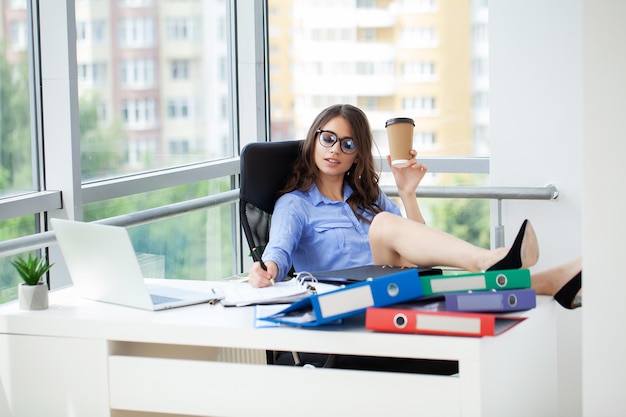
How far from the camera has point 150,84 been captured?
4367 millimetres

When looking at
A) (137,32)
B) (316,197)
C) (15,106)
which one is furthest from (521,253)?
(137,32)

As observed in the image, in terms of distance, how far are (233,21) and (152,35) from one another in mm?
928

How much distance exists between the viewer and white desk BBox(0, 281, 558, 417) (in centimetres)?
197

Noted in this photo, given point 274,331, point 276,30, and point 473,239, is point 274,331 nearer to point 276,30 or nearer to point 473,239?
point 473,239

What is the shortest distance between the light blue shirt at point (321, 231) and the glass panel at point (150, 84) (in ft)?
3.02

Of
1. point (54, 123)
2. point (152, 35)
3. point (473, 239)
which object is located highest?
point (152, 35)

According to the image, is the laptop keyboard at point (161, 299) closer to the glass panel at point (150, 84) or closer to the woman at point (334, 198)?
the woman at point (334, 198)

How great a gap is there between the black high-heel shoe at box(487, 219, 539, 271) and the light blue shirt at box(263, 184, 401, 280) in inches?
48.6

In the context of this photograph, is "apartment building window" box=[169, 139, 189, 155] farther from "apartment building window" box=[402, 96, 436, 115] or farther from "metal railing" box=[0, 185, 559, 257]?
"apartment building window" box=[402, 96, 436, 115]

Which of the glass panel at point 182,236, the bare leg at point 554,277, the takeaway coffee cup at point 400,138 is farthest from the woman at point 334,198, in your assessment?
the bare leg at point 554,277

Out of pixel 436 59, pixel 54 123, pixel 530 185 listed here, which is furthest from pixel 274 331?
pixel 436 59

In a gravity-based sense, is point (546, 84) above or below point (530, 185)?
above

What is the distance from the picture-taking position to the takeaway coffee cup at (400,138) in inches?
121

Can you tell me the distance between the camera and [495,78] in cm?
411
